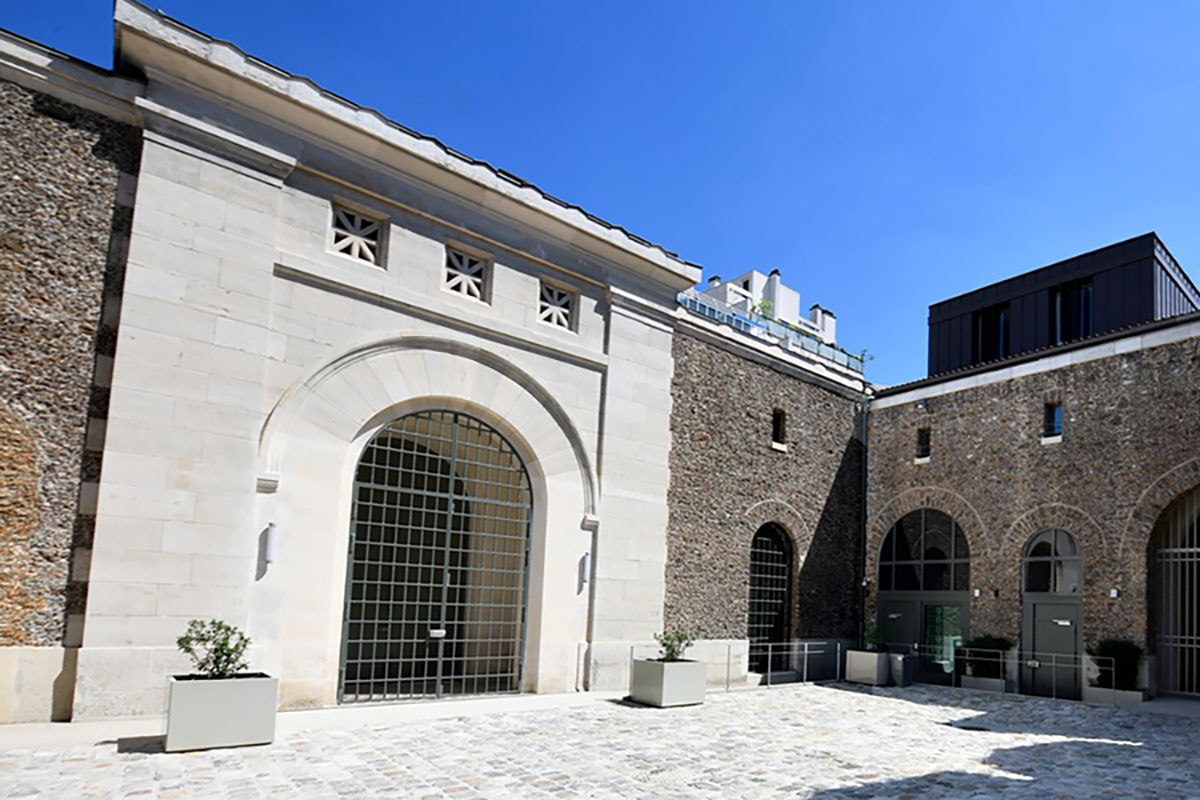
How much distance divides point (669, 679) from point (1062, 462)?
990 centimetres

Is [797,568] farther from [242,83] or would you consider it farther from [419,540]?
[242,83]

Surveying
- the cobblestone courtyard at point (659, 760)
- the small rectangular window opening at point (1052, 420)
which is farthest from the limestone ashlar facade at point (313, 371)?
the small rectangular window opening at point (1052, 420)

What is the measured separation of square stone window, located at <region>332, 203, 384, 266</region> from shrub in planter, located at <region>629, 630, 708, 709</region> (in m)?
7.64

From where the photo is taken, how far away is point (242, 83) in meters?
12.0

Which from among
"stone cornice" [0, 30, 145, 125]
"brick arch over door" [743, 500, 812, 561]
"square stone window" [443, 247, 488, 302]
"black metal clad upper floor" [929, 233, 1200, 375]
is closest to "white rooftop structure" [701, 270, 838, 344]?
"black metal clad upper floor" [929, 233, 1200, 375]

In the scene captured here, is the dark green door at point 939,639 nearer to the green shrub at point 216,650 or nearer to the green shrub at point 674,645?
the green shrub at point 674,645

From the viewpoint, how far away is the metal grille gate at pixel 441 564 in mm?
13703

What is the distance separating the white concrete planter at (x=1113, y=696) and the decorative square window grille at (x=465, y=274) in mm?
13436

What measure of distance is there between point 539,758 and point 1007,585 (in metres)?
12.9

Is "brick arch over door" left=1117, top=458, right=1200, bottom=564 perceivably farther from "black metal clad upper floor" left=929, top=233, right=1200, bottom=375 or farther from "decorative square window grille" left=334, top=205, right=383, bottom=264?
"decorative square window grille" left=334, top=205, right=383, bottom=264

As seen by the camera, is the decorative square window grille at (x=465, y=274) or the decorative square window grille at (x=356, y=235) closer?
the decorative square window grille at (x=356, y=235)

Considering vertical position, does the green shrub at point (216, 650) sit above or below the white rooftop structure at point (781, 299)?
below

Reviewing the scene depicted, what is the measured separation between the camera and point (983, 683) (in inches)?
736

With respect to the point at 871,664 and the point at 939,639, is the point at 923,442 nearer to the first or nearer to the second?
the point at 939,639
